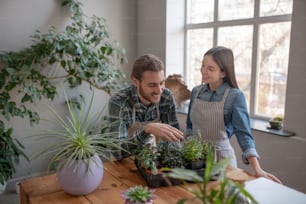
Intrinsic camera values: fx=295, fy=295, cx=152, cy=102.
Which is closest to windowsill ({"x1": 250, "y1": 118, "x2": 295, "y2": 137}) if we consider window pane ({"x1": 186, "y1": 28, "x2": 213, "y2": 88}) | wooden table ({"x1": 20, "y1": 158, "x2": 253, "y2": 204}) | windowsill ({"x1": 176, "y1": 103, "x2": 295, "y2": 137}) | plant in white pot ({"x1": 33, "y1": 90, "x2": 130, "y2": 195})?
windowsill ({"x1": 176, "y1": 103, "x2": 295, "y2": 137})

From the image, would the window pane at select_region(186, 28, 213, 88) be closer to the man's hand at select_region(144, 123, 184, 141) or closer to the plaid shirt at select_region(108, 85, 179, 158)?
the plaid shirt at select_region(108, 85, 179, 158)

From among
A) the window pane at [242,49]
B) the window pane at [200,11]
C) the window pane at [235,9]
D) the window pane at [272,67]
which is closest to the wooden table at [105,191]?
the window pane at [272,67]

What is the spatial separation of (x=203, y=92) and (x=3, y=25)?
2034mm

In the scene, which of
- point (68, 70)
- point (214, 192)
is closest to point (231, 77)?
point (214, 192)

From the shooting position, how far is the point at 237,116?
5.45ft

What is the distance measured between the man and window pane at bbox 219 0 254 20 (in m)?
1.53

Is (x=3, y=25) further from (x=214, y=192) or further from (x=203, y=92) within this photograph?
(x=214, y=192)

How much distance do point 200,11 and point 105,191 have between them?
2650 millimetres

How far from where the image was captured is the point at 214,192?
1.96 feet

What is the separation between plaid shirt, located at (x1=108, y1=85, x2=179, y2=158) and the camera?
1.61 m

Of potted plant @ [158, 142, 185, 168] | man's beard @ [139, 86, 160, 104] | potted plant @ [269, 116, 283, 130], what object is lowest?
potted plant @ [269, 116, 283, 130]

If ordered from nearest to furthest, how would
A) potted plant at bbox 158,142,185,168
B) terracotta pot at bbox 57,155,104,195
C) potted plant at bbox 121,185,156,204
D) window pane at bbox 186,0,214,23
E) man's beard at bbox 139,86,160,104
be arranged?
1. potted plant at bbox 121,185,156,204
2. terracotta pot at bbox 57,155,104,195
3. potted plant at bbox 158,142,185,168
4. man's beard at bbox 139,86,160,104
5. window pane at bbox 186,0,214,23

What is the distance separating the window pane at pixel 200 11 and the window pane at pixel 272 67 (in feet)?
2.27

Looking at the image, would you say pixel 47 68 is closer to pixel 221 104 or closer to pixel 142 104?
pixel 142 104
